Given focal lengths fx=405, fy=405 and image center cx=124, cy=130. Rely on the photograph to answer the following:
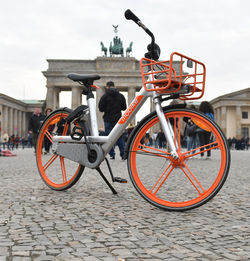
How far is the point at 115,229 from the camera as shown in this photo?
9.34ft

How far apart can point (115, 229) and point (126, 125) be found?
51.2 inches

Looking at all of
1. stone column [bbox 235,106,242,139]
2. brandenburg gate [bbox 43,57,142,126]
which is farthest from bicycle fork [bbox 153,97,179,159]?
stone column [bbox 235,106,242,139]

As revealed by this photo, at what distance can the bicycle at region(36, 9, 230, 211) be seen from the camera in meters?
3.35

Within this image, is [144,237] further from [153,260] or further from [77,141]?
[77,141]

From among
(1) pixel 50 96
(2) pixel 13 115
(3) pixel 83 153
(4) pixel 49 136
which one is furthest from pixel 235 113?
(3) pixel 83 153

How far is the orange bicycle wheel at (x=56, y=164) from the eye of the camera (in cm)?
461

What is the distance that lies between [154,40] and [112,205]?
5.17ft

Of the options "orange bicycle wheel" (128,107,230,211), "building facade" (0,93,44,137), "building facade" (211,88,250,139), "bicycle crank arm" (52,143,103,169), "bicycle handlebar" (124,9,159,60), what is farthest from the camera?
"building facade" (0,93,44,137)

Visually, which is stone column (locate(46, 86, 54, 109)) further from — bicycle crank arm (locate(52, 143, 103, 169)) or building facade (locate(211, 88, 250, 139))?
bicycle crank arm (locate(52, 143, 103, 169))

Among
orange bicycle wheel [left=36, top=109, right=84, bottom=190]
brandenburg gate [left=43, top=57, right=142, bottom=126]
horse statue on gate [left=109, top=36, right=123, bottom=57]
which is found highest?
horse statue on gate [left=109, top=36, right=123, bottom=57]

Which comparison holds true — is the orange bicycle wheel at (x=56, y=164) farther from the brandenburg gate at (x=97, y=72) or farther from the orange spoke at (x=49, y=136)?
the brandenburg gate at (x=97, y=72)

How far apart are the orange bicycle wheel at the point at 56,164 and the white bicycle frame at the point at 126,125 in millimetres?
242

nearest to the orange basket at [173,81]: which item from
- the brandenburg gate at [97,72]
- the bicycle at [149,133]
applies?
the bicycle at [149,133]

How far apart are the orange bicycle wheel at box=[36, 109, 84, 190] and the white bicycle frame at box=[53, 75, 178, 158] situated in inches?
9.5
